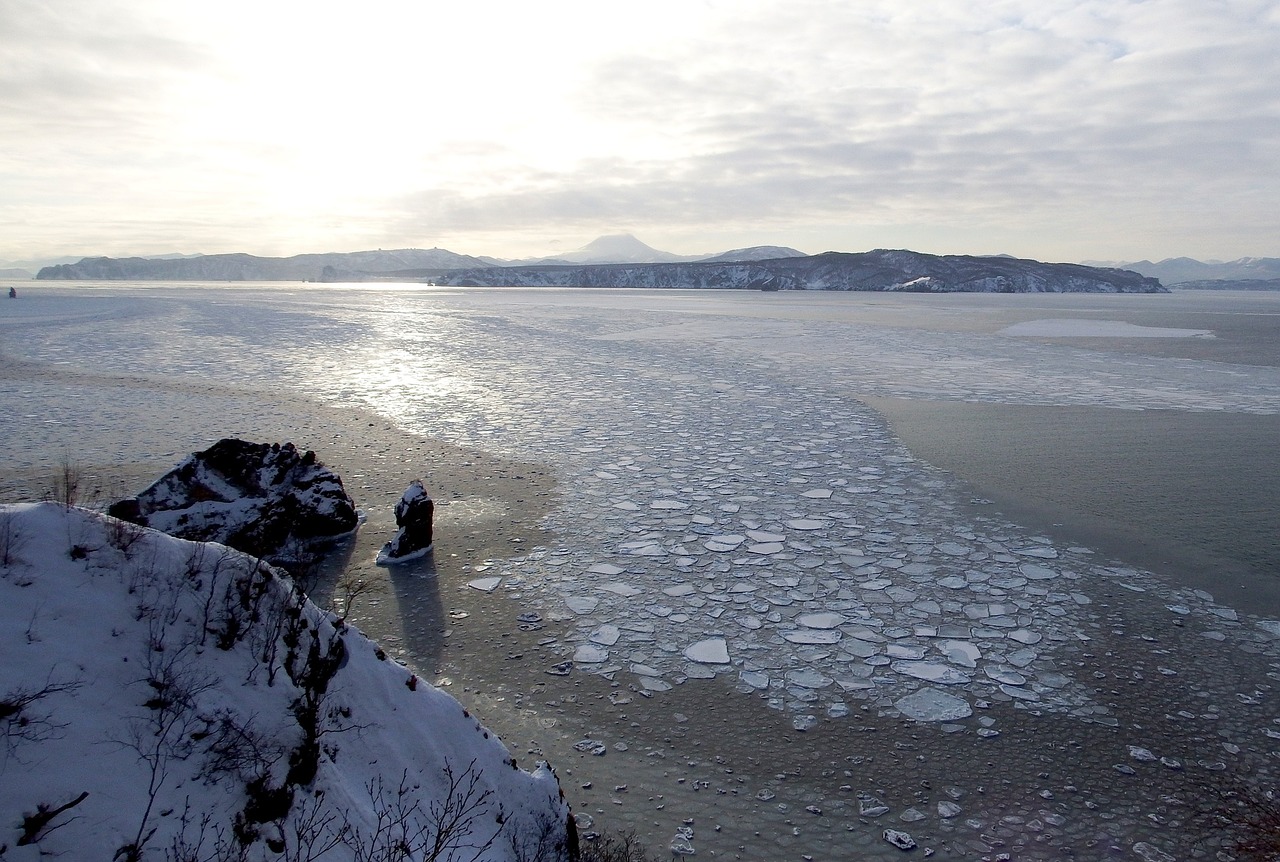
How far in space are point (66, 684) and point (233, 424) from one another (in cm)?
981

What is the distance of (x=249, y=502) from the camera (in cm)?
661

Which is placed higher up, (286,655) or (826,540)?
(286,655)

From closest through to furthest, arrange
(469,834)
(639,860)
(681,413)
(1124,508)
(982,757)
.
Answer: (469,834)
(639,860)
(982,757)
(1124,508)
(681,413)

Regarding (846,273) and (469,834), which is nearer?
(469,834)

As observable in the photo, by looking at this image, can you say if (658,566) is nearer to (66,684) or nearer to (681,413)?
(66,684)

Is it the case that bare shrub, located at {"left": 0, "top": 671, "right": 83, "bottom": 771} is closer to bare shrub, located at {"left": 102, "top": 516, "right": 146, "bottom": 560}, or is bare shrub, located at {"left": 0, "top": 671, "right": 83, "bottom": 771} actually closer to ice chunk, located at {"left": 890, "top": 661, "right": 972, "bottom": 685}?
bare shrub, located at {"left": 102, "top": 516, "right": 146, "bottom": 560}

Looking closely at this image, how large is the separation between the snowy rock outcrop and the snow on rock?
147 inches

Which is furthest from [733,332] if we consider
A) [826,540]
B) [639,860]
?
[639,860]

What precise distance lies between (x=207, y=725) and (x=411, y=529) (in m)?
4.13

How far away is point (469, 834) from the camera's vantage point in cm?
261

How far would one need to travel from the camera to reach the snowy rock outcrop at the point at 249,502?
20.1 feet

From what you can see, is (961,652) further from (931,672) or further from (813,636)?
(813,636)

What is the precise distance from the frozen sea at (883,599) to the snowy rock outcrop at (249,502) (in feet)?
5.70

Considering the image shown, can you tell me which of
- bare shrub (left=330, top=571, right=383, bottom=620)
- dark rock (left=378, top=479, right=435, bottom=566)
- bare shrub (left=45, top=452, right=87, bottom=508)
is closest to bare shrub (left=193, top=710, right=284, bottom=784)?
bare shrub (left=330, top=571, right=383, bottom=620)
